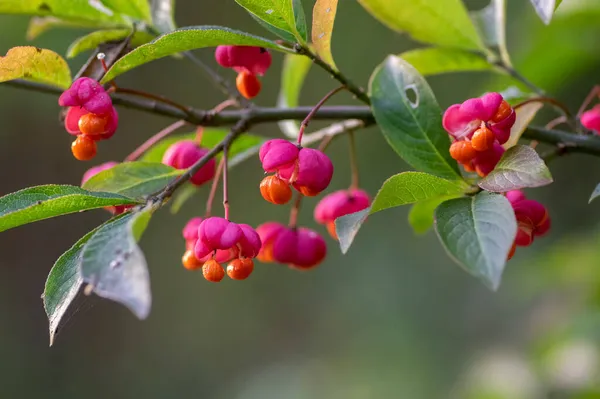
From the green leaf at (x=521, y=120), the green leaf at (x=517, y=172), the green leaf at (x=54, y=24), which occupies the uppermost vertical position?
the green leaf at (x=517, y=172)

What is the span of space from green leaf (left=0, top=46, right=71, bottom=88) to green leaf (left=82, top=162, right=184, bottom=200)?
0.17 metres

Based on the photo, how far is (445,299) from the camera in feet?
15.5

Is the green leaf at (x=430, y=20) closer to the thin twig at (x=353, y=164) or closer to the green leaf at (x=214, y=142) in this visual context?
the thin twig at (x=353, y=164)

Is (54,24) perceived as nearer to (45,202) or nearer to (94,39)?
(94,39)

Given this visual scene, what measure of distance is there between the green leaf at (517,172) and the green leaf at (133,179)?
0.49 m

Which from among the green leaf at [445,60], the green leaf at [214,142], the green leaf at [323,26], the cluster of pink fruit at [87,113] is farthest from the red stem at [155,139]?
the green leaf at [445,60]

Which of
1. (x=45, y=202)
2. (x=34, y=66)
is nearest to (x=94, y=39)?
(x=34, y=66)

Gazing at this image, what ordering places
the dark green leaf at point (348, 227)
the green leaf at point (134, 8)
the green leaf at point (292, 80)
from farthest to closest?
the green leaf at point (292, 80) < the green leaf at point (134, 8) < the dark green leaf at point (348, 227)

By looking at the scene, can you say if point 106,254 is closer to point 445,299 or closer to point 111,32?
point 111,32

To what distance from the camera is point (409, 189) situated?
2.93 feet

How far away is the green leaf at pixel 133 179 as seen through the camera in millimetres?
1031

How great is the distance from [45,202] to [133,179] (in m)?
0.21

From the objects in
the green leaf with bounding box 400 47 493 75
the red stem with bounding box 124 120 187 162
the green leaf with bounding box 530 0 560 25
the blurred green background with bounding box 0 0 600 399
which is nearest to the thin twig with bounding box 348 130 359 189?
the green leaf with bounding box 400 47 493 75

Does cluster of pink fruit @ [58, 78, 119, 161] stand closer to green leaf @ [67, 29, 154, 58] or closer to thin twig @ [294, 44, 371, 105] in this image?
green leaf @ [67, 29, 154, 58]
